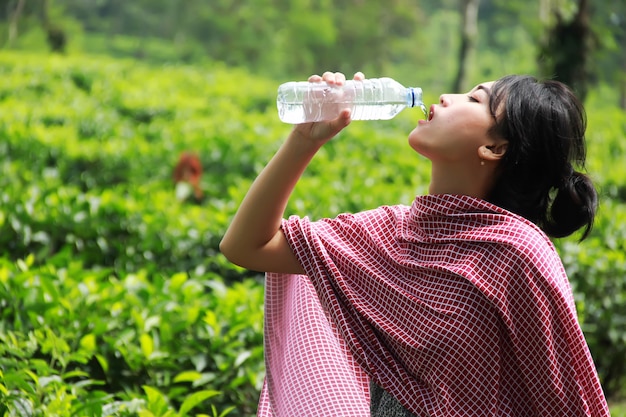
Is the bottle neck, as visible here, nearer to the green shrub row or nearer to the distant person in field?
the green shrub row

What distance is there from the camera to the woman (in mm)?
1945

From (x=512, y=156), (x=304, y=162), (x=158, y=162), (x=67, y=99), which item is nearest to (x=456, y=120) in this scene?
(x=512, y=156)

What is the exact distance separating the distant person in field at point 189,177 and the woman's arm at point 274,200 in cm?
388

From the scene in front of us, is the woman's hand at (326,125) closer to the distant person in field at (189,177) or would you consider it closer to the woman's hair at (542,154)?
the woman's hair at (542,154)

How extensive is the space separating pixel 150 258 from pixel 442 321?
275cm

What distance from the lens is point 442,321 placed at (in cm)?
196

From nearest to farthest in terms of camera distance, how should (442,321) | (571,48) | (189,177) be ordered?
1. (442,321)
2. (189,177)
3. (571,48)

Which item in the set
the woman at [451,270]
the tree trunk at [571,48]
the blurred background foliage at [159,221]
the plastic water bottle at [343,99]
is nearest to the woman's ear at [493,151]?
the woman at [451,270]

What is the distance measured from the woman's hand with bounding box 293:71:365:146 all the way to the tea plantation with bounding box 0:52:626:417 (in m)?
0.91

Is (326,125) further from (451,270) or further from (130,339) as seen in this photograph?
(130,339)

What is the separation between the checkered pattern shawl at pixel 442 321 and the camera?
6.35 feet

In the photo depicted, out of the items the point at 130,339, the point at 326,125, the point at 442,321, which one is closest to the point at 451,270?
the point at 442,321

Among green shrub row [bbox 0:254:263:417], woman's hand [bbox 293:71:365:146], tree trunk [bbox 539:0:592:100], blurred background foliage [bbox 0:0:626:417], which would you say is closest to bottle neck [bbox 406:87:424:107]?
woman's hand [bbox 293:71:365:146]

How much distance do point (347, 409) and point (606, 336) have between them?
106 inches
